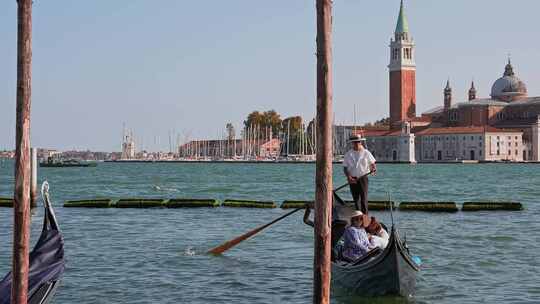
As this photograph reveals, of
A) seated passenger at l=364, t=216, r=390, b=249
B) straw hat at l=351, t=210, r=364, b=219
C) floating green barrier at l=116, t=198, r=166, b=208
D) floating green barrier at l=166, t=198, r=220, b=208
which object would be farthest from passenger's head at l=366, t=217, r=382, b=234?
floating green barrier at l=116, t=198, r=166, b=208

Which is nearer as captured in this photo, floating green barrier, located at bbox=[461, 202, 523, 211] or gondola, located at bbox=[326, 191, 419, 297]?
gondola, located at bbox=[326, 191, 419, 297]

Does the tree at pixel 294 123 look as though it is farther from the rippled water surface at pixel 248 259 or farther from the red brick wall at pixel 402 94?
the rippled water surface at pixel 248 259

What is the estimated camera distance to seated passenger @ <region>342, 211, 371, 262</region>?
804cm

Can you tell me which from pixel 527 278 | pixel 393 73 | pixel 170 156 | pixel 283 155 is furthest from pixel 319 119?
pixel 170 156

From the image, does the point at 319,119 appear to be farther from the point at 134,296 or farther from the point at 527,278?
the point at 527,278

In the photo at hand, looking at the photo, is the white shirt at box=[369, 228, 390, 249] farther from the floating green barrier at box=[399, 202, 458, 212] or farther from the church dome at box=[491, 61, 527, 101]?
the church dome at box=[491, 61, 527, 101]

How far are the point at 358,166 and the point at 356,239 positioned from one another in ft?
4.91

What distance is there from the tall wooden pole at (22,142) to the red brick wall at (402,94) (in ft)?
298

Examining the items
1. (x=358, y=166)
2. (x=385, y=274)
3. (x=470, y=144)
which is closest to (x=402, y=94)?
(x=470, y=144)

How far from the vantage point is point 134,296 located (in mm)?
8578

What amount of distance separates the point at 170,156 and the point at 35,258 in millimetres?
122918

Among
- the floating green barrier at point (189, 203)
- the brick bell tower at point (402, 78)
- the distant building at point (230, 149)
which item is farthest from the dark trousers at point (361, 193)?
the distant building at point (230, 149)

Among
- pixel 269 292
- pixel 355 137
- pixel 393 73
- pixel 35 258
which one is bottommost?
pixel 269 292

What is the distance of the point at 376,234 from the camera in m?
8.31
